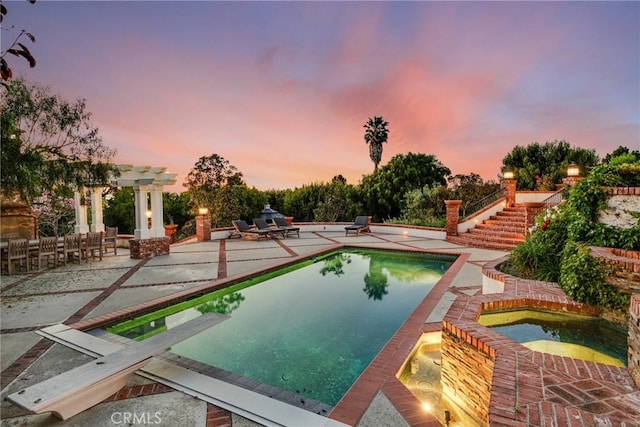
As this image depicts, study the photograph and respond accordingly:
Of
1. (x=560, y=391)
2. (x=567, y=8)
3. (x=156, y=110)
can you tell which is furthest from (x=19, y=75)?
(x=567, y=8)

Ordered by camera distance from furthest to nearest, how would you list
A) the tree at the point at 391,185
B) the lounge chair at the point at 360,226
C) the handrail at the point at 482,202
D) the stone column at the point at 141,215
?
the tree at the point at 391,185 → the lounge chair at the point at 360,226 → the handrail at the point at 482,202 → the stone column at the point at 141,215

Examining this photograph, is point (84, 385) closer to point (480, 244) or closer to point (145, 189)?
point (145, 189)

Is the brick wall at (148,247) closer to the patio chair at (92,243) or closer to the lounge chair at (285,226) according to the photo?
the patio chair at (92,243)

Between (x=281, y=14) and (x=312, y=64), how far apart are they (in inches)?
109

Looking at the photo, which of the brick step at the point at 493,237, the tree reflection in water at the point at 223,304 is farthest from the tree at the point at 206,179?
the brick step at the point at 493,237

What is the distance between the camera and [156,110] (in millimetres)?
12766

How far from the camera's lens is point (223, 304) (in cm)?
611

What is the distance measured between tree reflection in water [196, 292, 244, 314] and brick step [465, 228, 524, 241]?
10.1 m

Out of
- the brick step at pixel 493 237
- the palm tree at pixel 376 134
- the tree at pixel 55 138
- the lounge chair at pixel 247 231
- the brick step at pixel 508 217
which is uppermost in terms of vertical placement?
the palm tree at pixel 376 134

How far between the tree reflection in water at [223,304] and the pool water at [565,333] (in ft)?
14.3

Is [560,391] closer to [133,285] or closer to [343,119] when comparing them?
[133,285]

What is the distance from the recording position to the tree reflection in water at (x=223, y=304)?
5750 mm

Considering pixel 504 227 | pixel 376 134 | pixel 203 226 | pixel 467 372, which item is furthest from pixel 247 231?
pixel 376 134

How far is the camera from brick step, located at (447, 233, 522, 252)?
10864mm
